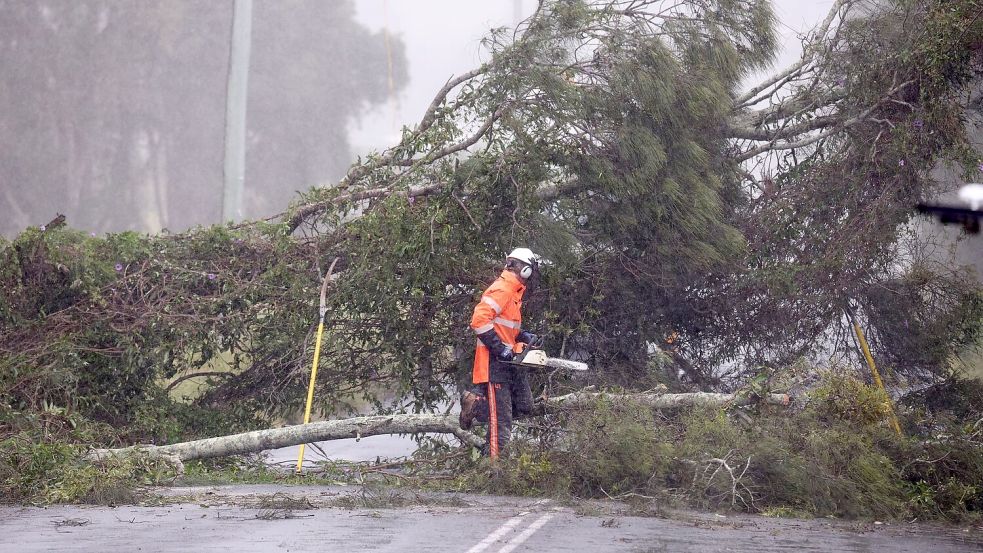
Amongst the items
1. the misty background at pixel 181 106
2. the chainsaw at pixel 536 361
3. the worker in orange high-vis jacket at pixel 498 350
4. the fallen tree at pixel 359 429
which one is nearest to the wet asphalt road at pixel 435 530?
the worker in orange high-vis jacket at pixel 498 350

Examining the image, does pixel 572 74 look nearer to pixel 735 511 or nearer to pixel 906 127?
pixel 906 127

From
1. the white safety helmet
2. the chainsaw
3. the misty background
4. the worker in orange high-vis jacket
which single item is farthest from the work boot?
the misty background

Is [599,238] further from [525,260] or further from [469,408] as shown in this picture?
[469,408]

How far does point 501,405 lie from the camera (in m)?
8.53

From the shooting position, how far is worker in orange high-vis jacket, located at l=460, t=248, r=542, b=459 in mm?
8320

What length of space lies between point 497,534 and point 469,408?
242 cm

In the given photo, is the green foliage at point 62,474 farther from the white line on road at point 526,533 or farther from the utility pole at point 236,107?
the utility pole at point 236,107

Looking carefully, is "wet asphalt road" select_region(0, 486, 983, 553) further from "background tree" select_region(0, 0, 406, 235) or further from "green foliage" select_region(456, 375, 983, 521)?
"background tree" select_region(0, 0, 406, 235)

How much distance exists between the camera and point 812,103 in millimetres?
10805

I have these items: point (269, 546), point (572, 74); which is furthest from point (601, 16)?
point (269, 546)

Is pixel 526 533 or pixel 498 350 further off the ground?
pixel 498 350

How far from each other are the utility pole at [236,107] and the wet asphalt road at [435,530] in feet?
33.0

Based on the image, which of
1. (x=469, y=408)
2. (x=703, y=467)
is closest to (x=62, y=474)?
(x=469, y=408)

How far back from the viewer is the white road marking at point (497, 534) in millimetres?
5645
